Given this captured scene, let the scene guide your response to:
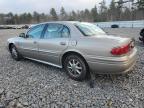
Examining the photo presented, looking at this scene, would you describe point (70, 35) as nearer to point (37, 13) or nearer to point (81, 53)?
point (81, 53)

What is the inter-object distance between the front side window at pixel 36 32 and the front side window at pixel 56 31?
313mm

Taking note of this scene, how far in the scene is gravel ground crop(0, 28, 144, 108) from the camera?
13.3 ft

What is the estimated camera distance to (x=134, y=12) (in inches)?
2633

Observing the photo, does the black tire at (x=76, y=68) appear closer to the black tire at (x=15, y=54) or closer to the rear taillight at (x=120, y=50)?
the rear taillight at (x=120, y=50)

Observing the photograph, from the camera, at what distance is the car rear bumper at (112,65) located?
4.45 m

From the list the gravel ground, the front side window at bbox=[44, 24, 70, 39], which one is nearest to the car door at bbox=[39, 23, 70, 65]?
the front side window at bbox=[44, 24, 70, 39]

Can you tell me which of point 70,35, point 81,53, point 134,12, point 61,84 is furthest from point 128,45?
point 134,12

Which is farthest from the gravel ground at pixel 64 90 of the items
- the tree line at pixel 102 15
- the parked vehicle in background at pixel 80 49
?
the tree line at pixel 102 15

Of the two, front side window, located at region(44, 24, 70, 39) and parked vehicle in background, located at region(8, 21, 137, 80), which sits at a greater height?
front side window, located at region(44, 24, 70, 39)

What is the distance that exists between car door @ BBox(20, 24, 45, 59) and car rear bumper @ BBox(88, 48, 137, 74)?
217cm

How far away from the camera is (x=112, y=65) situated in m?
4.46

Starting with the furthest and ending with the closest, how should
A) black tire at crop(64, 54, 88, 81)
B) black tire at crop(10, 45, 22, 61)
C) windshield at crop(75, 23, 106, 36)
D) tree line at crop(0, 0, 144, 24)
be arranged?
tree line at crop(0, 0, 144, 24) → black tire at crop(10, 45, 22, 61) → windshield at crop(75, 23, 106, 36) → black tire at crop(64, 54, 88, 81)

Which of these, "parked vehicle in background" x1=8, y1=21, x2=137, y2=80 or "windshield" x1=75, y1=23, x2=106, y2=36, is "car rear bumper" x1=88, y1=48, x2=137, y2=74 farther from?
"windshield" x1=75, y1=23, x2=106, y2=36

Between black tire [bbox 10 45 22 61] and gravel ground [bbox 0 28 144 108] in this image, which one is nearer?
gravel ground [bbox 0 28 144 108]
